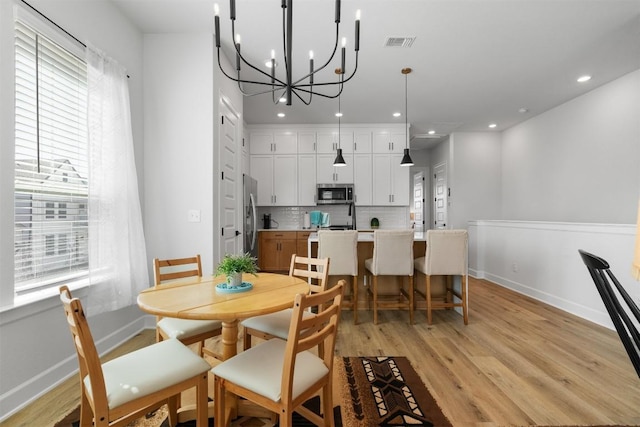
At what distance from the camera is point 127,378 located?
3.94ft

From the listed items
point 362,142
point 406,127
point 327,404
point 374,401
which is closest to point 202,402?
point 327,404

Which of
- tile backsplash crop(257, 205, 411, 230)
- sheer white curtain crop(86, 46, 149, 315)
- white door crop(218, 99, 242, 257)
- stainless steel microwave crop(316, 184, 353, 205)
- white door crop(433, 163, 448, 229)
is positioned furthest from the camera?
white door crop(433, 163, 448, 229)

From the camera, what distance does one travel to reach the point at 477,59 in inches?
132

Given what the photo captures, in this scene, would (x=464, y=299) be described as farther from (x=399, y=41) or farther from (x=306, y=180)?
(x=306, y=180)

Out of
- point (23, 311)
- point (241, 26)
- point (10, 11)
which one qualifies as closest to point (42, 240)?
point (23, 311)

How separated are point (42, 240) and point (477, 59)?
4276 mm

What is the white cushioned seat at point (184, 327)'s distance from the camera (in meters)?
1.74

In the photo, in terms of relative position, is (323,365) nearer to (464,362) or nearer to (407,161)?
(464,362)

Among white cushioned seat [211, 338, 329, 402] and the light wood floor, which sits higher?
white cushioned seat [211, 338, 329, 402]

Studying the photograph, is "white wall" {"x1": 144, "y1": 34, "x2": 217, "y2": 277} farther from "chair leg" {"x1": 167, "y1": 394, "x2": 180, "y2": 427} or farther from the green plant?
"chair leg" {"x1": 167, "y1": 394, "x2": 180, "y2": 427}

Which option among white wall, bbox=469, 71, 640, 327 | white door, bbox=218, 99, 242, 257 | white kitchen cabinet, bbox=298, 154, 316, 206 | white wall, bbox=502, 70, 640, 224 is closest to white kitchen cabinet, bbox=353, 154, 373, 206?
white kitchen cabinet, bbox=298, 154, 316, 206

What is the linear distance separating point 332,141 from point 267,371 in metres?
4.99

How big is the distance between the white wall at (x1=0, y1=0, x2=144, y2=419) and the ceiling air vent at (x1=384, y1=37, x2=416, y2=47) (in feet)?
8.10

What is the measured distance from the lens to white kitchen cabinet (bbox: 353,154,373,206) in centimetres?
579
